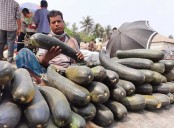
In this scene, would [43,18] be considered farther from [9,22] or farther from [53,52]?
[53,52]

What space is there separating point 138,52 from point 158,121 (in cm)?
135

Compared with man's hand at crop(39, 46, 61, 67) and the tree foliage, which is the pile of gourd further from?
the tree foliage

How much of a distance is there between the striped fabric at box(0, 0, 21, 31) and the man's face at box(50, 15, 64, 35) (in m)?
2.56

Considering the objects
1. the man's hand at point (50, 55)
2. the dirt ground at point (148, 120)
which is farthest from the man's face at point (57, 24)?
the dirt ground at point (148, 120)

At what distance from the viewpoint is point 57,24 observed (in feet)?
14.3

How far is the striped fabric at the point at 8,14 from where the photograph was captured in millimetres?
6496

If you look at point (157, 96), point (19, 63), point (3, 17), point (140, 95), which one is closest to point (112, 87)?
point (140, 95)

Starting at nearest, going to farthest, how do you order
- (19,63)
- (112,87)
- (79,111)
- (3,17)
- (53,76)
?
(79,111), (53,76), (112,87), (19,63), (3,17)

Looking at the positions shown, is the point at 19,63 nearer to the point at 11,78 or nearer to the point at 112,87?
the point at 112,87

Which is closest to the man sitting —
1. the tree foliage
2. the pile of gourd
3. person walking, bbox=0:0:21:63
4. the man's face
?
the man's face

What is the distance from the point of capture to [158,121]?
3.43m

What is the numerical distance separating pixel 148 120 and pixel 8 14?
4.67 meters

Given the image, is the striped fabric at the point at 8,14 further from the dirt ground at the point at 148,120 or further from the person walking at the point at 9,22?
the dirt ground at the point at 148,120

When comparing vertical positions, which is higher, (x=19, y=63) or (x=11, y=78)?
(x=11, y=78)
